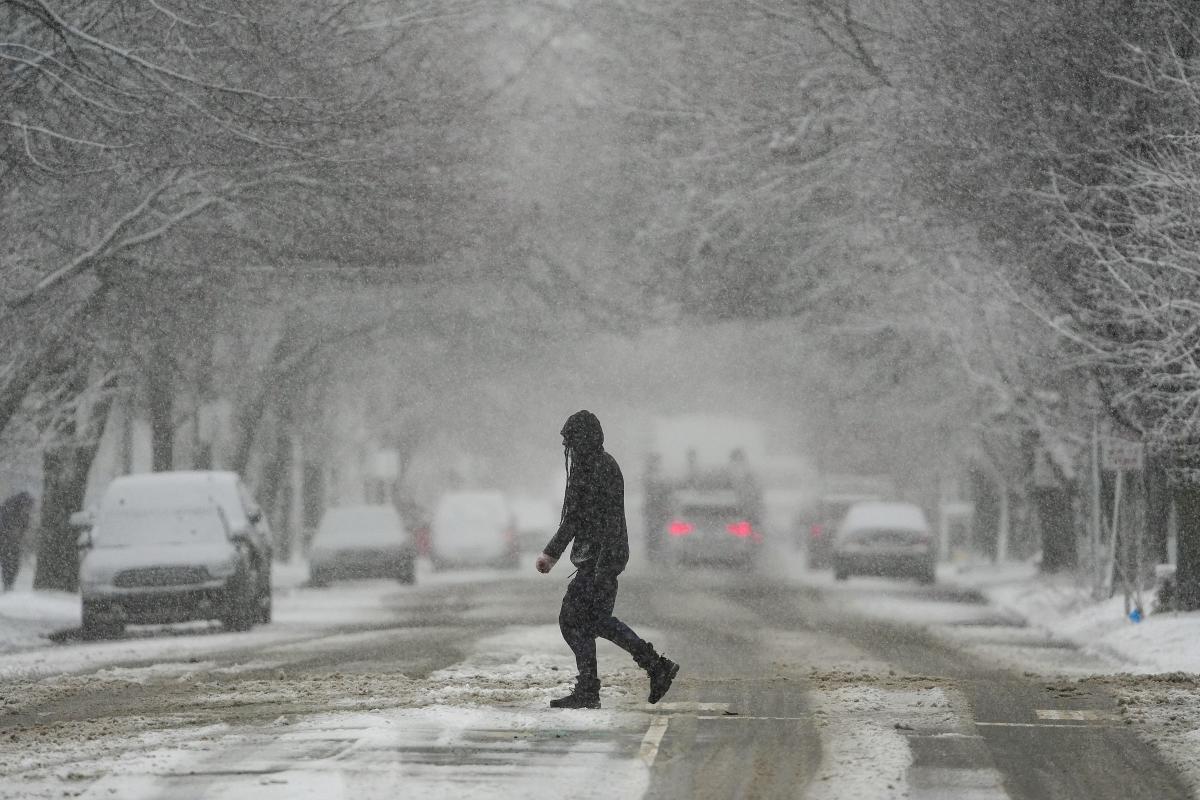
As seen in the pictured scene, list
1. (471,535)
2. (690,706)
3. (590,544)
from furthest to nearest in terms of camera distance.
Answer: (471,535) < (690,706) < (590,544)

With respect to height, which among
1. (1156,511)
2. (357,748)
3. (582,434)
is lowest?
(357,748)

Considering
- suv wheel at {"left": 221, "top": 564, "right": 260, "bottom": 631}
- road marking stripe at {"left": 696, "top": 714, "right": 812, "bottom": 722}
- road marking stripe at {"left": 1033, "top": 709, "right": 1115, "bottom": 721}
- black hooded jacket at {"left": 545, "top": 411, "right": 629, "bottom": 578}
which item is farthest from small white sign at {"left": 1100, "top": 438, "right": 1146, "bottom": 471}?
black hooded jacket at {"left": 545, "top": 411, "right": 629, "bottom": 578}

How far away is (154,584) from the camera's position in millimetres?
24734

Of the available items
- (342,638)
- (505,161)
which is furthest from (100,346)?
(342,638)

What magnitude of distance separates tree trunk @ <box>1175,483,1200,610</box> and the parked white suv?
35.6ft

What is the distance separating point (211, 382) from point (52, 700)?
982 inches

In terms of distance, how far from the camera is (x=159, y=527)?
26.0 metres

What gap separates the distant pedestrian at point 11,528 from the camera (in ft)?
104

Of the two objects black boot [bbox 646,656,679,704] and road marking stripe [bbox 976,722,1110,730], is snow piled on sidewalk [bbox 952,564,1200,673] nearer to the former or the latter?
road marking stripe [bbox 976,722,1110,730]

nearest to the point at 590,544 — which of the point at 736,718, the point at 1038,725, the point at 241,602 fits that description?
the point at 736,718

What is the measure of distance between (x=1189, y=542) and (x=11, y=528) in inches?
680

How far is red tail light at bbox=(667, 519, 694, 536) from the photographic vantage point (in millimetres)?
48625

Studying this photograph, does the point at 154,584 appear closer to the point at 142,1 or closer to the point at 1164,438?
the point at 142,1

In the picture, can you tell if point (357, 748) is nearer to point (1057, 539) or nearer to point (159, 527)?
point (159, 527)
